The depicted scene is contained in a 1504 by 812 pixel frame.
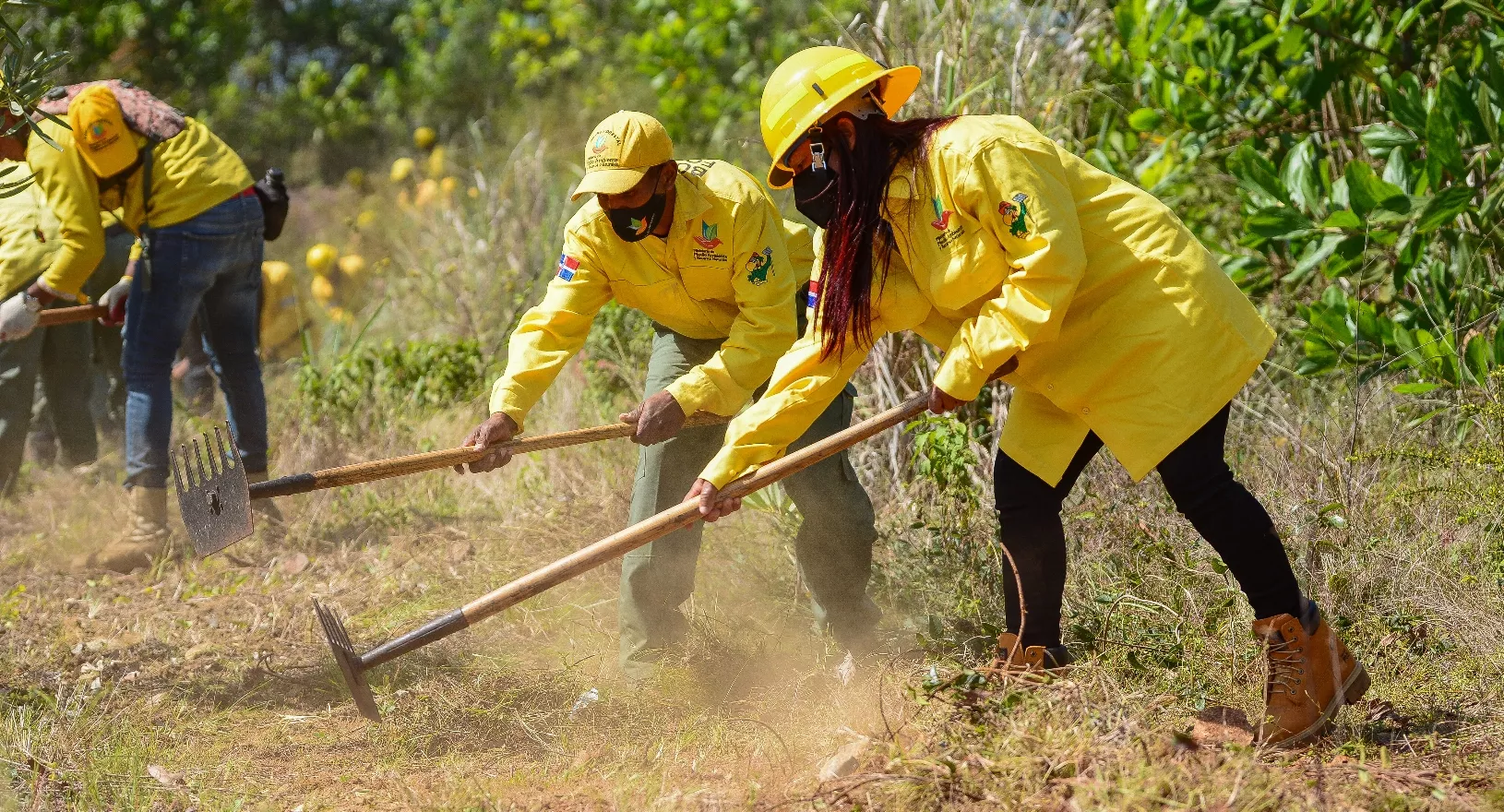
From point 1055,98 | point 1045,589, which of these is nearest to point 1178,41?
point 1055,98

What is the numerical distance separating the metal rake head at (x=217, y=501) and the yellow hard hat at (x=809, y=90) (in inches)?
65.2

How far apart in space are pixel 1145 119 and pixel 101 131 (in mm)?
4001

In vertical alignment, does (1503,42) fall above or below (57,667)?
above

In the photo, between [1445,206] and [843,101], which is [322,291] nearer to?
[843,101]

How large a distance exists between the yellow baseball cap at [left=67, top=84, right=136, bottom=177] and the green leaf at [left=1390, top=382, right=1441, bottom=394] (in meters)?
4.49

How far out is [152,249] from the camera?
507 cm

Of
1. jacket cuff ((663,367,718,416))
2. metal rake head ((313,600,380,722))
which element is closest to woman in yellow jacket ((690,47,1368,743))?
jacket cuff ((663,367,718,416))

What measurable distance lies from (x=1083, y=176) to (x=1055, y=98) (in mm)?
2551

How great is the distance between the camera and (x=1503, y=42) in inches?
177

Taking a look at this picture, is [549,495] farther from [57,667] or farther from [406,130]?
[406,130]

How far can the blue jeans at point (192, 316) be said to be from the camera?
511cm

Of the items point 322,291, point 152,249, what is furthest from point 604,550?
point 322,291

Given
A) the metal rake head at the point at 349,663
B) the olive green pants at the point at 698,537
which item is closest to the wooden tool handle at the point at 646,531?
the metal rake head at the point at 349,663

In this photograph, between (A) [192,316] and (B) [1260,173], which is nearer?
(B) [1260,173]
